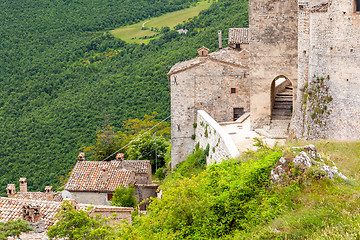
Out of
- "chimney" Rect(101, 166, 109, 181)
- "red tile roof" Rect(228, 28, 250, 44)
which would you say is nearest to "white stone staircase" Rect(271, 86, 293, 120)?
"red tile roof" Rect(228, 28, 250, 44)

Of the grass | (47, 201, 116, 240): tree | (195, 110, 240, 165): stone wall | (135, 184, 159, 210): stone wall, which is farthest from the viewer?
the grass

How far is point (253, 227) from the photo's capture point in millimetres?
10312

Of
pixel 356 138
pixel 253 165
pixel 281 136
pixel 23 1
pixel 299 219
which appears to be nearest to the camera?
pixel 299 219

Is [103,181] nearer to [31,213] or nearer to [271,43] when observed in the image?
[31,213]

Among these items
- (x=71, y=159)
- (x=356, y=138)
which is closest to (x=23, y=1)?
(x=71, y=159)

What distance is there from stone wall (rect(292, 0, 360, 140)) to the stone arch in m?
3.57

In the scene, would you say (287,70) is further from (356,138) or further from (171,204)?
(171,204)

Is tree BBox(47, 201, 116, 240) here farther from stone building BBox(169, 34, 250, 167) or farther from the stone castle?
stone building BBox(169, 34, 250, 167)

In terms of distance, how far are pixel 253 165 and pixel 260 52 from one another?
10052 mm

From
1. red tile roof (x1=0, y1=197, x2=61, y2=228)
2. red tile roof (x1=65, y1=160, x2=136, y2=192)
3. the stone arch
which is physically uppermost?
the stone arch

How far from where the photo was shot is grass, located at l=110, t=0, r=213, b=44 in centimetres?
6544

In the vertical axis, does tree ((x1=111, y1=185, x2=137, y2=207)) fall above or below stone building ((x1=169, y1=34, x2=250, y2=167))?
below

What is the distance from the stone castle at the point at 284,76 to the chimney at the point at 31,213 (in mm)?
6808

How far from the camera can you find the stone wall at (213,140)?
16.6m
